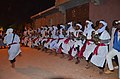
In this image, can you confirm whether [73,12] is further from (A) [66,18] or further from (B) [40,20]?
(B) [40,20]

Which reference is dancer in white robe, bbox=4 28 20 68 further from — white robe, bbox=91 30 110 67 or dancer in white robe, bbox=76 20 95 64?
white robe, bbox=91 30 110 67

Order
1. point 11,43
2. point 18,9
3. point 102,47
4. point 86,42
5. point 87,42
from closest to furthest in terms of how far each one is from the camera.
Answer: point 102,47
point 87,42
point 86,42
point 11,43
point 18,9

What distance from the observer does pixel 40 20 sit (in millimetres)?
36375

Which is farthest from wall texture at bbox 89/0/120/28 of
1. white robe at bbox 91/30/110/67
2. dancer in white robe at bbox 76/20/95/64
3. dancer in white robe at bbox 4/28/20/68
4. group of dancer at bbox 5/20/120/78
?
dancer in white robe at bbox 4/28/20/68

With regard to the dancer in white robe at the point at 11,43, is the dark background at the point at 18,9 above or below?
above

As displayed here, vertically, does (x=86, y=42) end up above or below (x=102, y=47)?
above

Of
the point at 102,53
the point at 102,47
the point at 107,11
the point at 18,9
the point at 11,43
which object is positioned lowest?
→ the point at 102,53

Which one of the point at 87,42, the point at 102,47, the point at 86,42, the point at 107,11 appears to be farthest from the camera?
the point at 107,11

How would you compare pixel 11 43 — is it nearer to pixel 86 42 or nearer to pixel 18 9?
pixel 86 42

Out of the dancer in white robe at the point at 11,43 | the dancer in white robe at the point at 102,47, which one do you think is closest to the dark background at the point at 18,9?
the dancer in white robe at the point at 11,43

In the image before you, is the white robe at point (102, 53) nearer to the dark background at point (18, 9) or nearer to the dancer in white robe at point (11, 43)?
the dancer in white robe at point (11, 43)

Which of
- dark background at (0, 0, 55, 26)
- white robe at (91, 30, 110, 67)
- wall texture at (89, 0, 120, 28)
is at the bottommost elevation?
white robe at (91, 30, 110, 67)

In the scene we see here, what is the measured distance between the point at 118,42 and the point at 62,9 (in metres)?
15.0

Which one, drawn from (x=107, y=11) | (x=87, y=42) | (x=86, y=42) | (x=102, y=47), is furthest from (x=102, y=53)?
(x=107, y=11)
